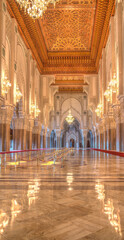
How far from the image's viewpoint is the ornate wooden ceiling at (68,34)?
460 inches

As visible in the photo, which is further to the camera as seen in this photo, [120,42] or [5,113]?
[5,113]

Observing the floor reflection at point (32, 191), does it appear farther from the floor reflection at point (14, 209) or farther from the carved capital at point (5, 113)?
the carved capital at point (5, 113)

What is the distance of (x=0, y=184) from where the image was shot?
10.4 ft

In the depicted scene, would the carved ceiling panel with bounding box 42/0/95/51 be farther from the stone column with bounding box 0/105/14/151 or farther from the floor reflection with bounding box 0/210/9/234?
the floor reflection with bounding box 0/210/9/234

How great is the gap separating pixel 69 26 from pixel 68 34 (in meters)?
0.95

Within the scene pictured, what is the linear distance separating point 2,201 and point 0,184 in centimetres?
96

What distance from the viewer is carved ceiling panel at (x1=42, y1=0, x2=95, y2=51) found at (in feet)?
39.9

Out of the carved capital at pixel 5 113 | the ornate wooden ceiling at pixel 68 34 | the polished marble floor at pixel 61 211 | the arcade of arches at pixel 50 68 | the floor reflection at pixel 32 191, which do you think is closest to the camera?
the polished marble floor at pixel 61 211

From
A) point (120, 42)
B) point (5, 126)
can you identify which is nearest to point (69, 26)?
point (120, 42)

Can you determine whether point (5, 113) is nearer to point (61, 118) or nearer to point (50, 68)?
point (50, 68)

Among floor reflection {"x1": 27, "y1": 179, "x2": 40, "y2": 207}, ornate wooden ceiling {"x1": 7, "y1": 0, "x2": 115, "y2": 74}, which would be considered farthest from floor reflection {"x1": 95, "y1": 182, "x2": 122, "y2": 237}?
ornate wooden ceiling {"x1": 7, "y1": 0, "x2": 115, "y2": 74}

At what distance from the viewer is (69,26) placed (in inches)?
545

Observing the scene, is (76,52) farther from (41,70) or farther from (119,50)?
(119,50)

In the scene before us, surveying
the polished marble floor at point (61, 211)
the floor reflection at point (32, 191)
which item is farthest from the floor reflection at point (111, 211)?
the floor reflection at point (32, 191)
